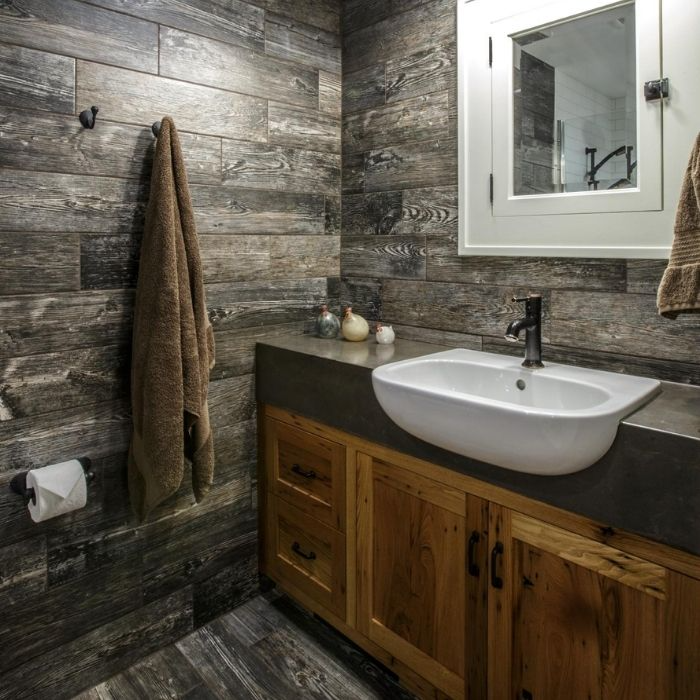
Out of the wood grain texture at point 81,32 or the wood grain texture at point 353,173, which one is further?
the wood grain texture at point 353,173

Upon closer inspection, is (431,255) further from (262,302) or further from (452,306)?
(262,302)

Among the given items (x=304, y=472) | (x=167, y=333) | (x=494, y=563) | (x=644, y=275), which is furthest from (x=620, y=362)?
(x=167, y=333)

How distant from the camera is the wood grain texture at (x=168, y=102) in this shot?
1610mm

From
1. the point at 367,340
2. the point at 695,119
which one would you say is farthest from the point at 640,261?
the point at 367,340

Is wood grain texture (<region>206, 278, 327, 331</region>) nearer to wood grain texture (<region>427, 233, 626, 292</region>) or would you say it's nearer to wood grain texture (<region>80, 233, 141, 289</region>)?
wood grain texture (<region>80, 233, 141, 289</region>)

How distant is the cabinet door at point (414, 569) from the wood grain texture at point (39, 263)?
96 centimetres

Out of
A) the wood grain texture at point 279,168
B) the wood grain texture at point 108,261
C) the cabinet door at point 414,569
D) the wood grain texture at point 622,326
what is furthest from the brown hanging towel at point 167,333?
the wood grain texture at point 622,326

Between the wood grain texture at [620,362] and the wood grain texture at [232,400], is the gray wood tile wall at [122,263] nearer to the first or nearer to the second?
the wood grain texture at [232,400]

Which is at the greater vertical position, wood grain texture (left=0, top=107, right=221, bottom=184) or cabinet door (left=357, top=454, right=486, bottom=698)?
wood grain texture (left=0, top=107, right=221, bottom=184)

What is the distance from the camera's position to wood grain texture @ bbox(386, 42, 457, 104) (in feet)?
6.14

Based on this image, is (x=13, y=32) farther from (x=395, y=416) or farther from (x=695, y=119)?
(x=695, y=119)

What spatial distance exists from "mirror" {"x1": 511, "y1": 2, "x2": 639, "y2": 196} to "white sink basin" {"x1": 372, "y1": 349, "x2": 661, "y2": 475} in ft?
1.73

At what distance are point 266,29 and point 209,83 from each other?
0.32 meters

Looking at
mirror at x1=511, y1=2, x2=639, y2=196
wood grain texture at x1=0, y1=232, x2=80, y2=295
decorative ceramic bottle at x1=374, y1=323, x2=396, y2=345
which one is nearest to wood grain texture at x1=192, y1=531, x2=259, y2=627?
decorative ceramic bottle at x1=374, y1=323, x2=396, y2=345
